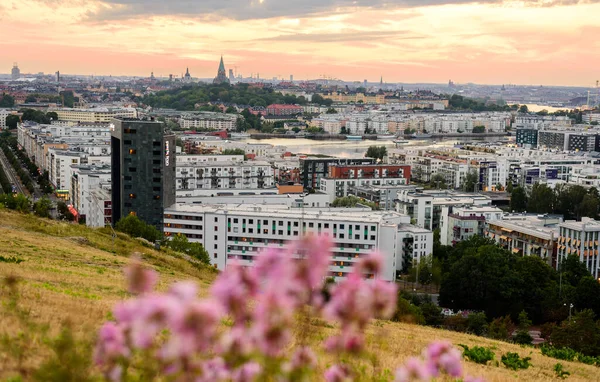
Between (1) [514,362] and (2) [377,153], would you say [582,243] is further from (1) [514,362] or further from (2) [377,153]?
(2) [377,153]

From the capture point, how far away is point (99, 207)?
1266 centimetres

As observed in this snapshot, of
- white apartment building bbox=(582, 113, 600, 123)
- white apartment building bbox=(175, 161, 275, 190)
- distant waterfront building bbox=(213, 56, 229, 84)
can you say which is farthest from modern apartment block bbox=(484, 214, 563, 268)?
distant waterfront building bbox=(213, 56, 229, 84)

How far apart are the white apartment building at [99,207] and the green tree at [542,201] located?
822cm

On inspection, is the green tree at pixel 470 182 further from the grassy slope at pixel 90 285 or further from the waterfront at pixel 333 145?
the grassy slope at pixel 90 285

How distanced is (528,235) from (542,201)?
4.47m

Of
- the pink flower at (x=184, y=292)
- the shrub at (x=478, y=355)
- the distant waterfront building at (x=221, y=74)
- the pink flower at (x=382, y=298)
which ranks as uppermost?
the distant waterfront building at (x=221, y=74)

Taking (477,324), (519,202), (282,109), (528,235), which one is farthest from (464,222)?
(282,109)

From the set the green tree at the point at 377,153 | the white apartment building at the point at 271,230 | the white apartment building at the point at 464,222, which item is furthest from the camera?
the green tree at the point at 377,153

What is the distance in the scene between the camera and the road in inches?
663

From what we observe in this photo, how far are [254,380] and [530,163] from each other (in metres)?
20.7

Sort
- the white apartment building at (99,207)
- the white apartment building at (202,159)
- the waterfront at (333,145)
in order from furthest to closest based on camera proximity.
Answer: the waterfront at (333,145), the white apartment building at (202,159), the white apartment building at (99,207)

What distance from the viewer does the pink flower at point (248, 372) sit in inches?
36.1

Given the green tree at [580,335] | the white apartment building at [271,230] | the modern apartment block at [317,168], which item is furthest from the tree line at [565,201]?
the green tree at [580,335]

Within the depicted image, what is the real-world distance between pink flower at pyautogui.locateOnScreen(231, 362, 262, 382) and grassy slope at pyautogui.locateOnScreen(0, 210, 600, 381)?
0.23 meters
